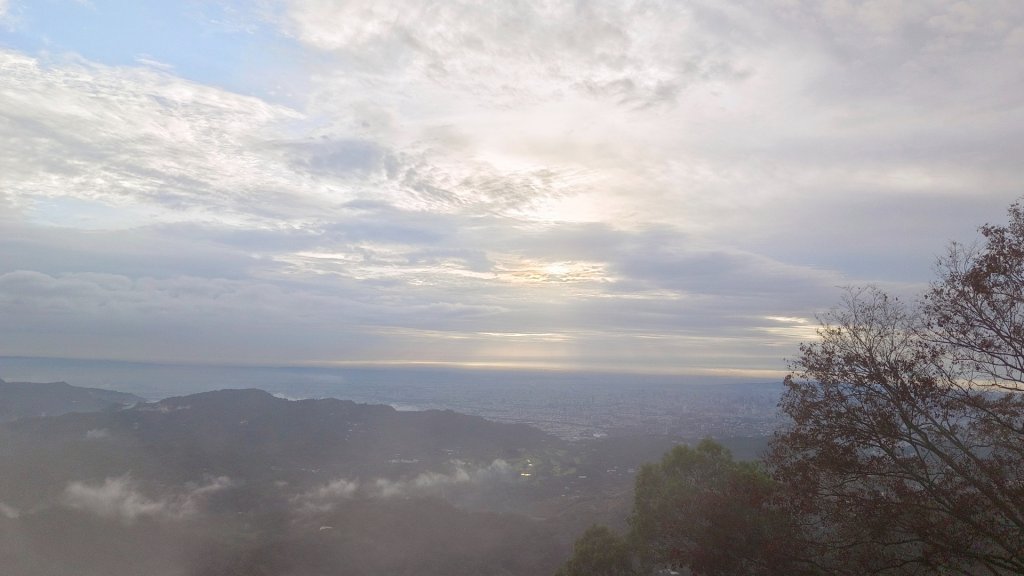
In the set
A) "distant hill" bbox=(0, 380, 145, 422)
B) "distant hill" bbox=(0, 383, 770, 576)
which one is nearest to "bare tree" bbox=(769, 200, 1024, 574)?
"distant hill" bbox=(0, 383, 770, 576)

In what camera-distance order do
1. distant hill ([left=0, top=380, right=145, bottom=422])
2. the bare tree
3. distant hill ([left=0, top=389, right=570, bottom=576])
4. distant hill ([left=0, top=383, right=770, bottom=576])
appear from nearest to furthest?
1. the bare tree
2. distant hill ([left=0, top=389, right=570, bottom=576])
3. distant hill ([left=0, top=383, right=770, bottom=576])
4. distant hill ([left=0, top=380, right=145, bottom=422])

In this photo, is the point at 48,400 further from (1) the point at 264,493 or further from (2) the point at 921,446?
(2) the point at 921,446

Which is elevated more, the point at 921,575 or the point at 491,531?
the point at 921,575

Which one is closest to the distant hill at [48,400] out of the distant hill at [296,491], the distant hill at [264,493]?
the distant hill at [296,491]

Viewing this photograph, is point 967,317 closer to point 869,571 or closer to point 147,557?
point 869,571

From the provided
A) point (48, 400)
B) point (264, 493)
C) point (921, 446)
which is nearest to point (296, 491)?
point (264, 493)

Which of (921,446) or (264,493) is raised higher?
(921,446)

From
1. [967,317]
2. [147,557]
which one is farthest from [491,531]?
[967,317]

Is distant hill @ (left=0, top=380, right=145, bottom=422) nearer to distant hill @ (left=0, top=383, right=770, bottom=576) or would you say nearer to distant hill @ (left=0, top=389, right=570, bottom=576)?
distant hill @ (left=0, top=383, right=770, bottom=576)
